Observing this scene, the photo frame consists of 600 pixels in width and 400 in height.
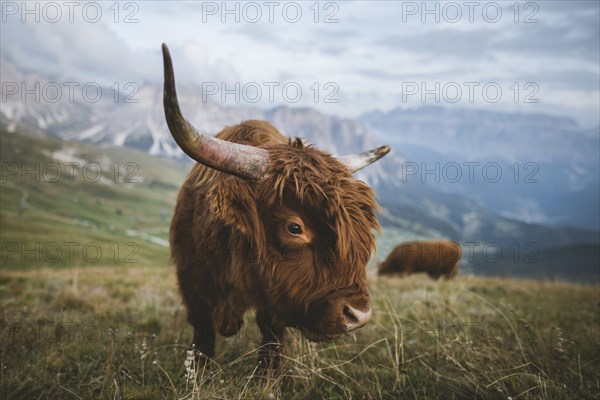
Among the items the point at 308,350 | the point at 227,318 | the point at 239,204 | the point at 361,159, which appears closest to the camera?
the point at 239,204

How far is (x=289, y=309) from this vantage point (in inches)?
144

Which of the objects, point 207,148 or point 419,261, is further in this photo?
point 419,261

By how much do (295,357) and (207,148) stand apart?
2854 mm

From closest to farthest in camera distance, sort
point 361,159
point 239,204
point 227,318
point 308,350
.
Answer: point 239,204, point 227,318, point 308,350, point 361,159

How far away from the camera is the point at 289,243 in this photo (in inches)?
141

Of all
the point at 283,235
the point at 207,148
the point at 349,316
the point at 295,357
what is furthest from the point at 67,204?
the point at 349,316

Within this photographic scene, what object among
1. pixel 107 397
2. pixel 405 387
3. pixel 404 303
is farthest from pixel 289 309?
pixel 404 303

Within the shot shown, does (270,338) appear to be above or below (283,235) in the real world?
below

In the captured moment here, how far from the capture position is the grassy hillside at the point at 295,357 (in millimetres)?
3701

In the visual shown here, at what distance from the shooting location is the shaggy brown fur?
137 inches

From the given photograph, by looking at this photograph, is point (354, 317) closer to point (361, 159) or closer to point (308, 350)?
point (308, 350)

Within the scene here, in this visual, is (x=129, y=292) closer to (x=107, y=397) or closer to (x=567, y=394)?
(x=107, y=397)

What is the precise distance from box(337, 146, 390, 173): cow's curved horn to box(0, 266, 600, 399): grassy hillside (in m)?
2.00

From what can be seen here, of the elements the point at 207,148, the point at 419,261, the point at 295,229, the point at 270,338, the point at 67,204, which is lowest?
the point at 67,204
